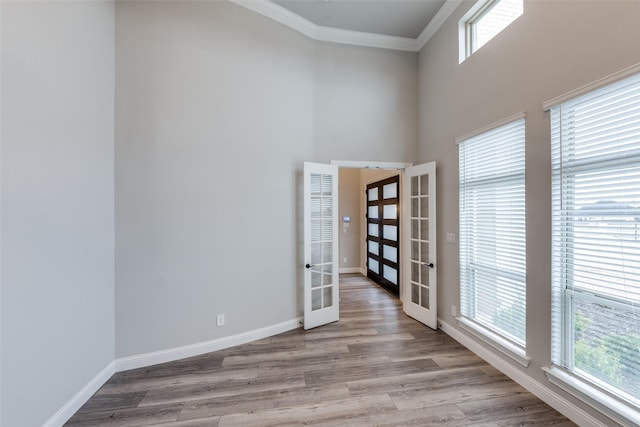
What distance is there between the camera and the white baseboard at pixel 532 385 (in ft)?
5.91

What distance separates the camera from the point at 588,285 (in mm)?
1830

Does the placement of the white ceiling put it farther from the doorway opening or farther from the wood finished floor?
the wood finished floor

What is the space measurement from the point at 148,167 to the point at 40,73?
0.98m

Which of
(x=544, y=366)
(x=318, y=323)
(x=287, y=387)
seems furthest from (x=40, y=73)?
(x=544, y=366)

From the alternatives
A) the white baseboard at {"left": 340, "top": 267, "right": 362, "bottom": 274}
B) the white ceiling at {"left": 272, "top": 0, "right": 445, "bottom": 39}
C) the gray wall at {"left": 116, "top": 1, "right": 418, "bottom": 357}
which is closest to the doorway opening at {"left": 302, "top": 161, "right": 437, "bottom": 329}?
the gray wall at {"left": 116, "top": 1, "right": 418, "bottom": 357}

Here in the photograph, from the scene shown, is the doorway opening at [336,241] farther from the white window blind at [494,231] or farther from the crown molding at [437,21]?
the crown molding at [437,21]

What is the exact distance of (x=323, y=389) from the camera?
219cm

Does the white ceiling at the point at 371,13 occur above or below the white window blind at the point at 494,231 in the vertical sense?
above

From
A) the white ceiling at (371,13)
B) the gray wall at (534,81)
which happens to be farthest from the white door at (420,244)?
the white ceiling at (371,13)

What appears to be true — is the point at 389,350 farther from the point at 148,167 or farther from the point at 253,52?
the point at 253,52

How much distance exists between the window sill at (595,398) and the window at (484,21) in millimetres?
3190

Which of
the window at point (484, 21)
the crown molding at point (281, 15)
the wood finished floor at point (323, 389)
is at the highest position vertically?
the crown molding at point (281, 15)

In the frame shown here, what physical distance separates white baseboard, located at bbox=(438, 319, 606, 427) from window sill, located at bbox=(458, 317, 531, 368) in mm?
90

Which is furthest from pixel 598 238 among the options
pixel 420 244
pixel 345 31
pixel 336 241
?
pixel 345 31
